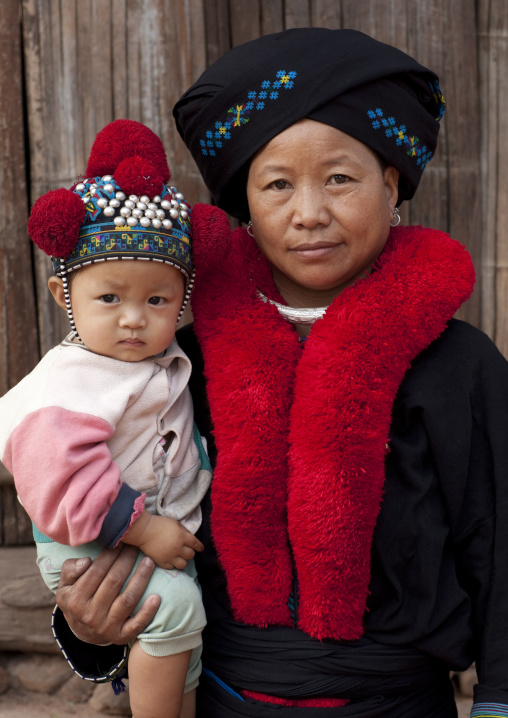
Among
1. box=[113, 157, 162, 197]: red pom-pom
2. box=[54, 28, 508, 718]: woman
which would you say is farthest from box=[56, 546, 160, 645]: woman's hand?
box=[113, 157, 162, 197]: red pom-pom

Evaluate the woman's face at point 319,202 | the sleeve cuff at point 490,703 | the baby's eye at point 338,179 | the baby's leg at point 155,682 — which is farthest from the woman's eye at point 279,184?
the sleeve cuff at point 490,703

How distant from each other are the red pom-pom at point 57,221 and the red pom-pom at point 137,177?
0.11 m

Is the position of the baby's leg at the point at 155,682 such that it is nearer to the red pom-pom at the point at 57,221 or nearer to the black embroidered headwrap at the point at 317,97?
the red pom-pom at the point at 57,221

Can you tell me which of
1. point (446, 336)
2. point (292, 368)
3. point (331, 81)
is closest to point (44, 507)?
point (292, 368)

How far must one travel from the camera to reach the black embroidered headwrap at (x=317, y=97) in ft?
5.55

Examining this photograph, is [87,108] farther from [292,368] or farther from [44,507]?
[44,507]

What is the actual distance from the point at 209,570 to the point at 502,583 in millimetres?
691

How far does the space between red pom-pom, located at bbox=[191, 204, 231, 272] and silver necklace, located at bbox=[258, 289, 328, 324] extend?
216 millimetres

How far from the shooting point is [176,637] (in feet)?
5.52

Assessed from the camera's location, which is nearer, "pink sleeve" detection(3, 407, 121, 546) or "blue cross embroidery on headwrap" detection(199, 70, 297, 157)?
"pink sleeve" detection(3, 407, 121, 546)

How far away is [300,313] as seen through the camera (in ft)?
6.15

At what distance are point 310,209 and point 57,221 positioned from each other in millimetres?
555

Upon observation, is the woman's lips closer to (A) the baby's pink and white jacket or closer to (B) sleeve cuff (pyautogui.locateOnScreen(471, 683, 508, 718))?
(A) the baby's pink and white jacket

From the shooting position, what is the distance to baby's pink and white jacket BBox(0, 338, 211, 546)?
1.55m
